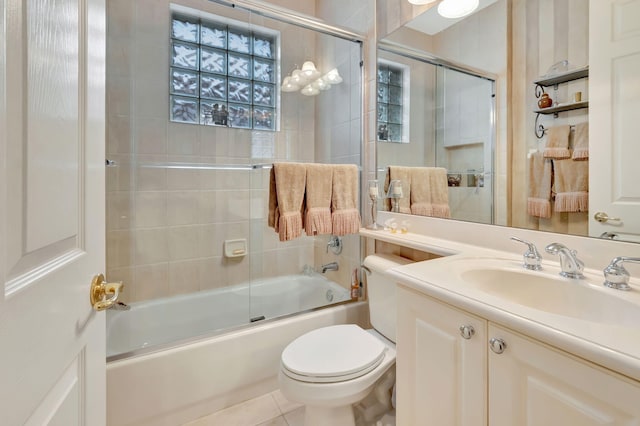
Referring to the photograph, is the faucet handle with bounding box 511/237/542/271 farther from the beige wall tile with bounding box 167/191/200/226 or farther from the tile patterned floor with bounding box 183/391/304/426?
the beige wall tile with bounding box 167/191/200/226

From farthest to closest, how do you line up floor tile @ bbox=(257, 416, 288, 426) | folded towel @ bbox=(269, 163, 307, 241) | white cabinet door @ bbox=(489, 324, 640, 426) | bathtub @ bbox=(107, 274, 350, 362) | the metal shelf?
1. bathtub @ bbox=(107, 274, 350, 362)
2. folded towel @ bbox=(269, 163, 307, 241)
3. floor tile @ bbox=(257, 416, 288, 426)
4. the metal shelf
5. white cabinet door @ bbox=(489, 324, 640, 426)

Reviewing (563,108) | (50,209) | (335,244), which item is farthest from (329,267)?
(50,209)

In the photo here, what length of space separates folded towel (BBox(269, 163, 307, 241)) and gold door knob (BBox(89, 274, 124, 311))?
92cm

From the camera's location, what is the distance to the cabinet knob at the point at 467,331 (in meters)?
0.71

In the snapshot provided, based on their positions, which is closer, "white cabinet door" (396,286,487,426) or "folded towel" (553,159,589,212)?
"white cabinet door" (396,286,487,426)

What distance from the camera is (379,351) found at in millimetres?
1255

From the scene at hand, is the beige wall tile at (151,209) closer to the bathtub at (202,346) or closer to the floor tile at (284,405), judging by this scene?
the bathtub at (202,346)

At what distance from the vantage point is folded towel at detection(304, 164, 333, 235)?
63.4 inches

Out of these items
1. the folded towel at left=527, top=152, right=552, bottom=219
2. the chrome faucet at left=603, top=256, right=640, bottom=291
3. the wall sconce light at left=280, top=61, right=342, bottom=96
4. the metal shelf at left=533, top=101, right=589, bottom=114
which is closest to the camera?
the chrome faucet at left=603, top=256, right=640, bottom=291

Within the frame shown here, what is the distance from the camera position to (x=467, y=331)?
71 centimetres

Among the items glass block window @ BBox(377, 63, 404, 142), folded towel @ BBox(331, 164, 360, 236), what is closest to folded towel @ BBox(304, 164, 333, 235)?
folded towel @ BBox(331, 164, 360, 236)

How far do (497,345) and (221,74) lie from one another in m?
2.22

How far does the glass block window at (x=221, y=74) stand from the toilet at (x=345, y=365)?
1423mm

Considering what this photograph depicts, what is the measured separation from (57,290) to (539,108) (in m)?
1.43
